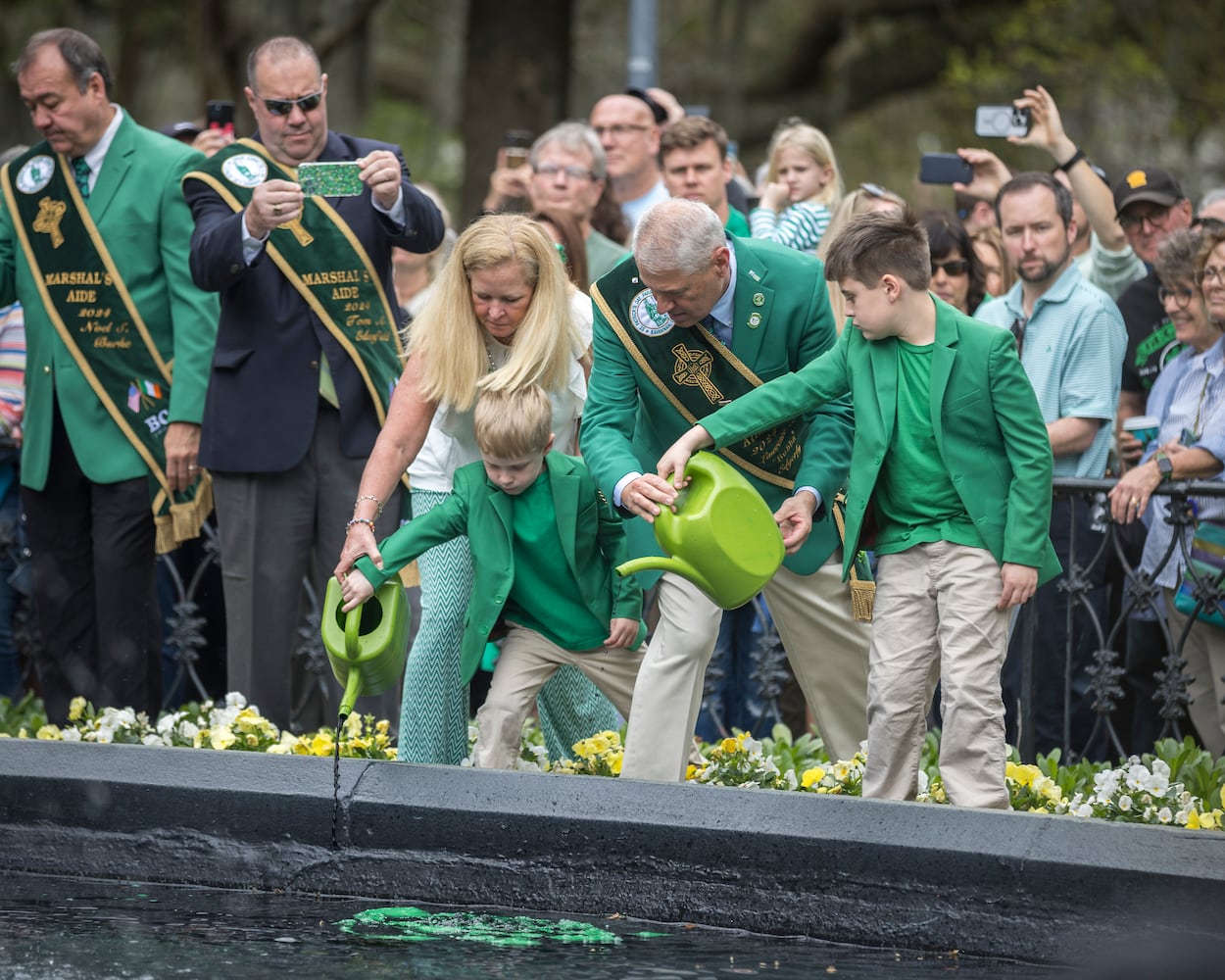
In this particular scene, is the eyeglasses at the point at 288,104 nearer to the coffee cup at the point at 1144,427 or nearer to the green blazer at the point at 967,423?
the green blazer at the point at 967,423

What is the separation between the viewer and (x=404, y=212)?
244 inches

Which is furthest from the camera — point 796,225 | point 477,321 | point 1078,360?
point 796,225

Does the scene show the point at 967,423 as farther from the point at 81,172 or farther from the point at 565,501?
the point at 81,172

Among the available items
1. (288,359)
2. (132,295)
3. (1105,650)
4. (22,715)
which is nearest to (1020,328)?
(1105,650)

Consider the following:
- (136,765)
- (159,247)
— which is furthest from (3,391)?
(136,765)

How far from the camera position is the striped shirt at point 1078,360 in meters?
6.67

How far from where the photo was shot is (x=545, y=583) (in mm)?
5445

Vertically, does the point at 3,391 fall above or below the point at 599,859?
above

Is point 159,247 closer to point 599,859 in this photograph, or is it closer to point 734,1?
point 599,859

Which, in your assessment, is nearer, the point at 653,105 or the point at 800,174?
the point at 800,174

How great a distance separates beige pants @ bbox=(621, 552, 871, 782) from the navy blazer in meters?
1.51

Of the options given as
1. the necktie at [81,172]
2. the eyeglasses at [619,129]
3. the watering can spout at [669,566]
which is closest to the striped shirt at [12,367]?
the necktie at [81,172]

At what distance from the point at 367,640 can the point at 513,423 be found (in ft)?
2.31

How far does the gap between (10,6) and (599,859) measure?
51.6 ft
